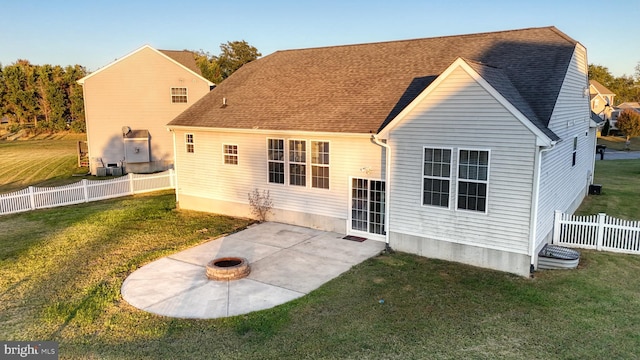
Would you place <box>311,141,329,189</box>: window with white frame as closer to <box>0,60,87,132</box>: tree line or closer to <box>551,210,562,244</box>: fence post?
<box>551,210,562,244</box>: fence post

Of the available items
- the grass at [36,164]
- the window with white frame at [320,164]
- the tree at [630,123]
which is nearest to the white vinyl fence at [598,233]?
the window with white frame at [320,164]

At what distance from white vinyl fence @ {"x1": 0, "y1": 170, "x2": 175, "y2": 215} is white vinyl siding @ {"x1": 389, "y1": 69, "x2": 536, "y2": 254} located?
14.4 m

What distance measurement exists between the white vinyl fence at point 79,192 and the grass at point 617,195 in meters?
19.3

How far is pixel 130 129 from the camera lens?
1057 inches

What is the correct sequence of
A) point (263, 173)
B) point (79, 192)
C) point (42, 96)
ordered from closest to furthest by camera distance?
point (263, 173), point (79, 192), point (42, 96)

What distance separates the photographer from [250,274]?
10.5 metres

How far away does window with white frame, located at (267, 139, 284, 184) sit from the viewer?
14.9m

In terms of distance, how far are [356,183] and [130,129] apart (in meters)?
19.3

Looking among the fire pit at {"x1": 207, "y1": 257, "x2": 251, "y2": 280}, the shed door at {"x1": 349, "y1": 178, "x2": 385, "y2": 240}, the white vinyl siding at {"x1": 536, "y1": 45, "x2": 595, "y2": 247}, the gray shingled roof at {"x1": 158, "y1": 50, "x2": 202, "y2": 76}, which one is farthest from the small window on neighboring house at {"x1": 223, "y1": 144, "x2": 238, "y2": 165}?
the gray shingled roof at {"x1": 158, "y1": 50, "x2": 202, "y2": 76}

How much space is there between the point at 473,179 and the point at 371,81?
19.3 feet

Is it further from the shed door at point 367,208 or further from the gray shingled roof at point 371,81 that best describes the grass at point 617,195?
the shed door at point 367,208

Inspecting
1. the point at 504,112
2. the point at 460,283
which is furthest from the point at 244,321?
the point at 504,112

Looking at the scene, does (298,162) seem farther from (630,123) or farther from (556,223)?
(630,123)

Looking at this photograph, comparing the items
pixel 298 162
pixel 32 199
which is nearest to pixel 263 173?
pixel 298 162
